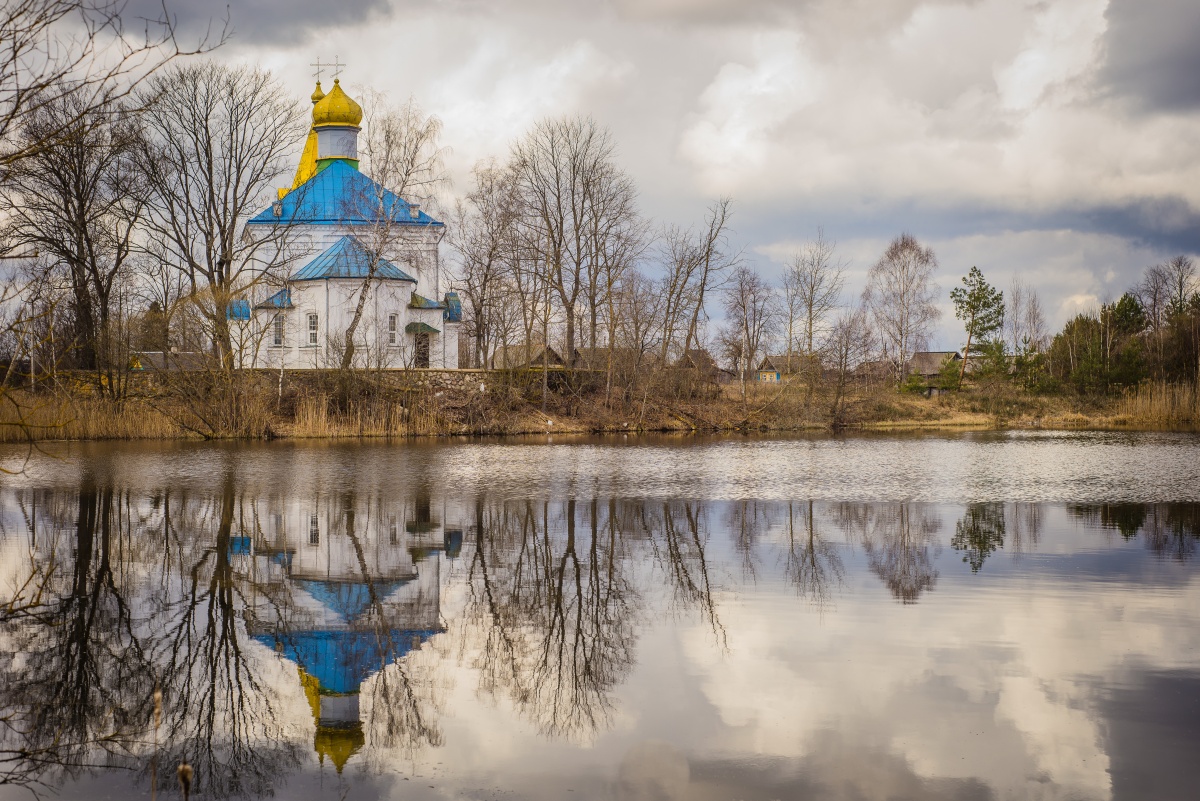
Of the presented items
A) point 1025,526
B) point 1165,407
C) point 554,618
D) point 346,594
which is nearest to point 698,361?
point 1165,407

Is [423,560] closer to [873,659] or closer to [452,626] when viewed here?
[452,626]

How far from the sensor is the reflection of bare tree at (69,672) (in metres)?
6.27

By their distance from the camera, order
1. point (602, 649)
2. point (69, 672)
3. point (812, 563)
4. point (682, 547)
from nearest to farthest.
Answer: point (69, 672) → point (602, 649) → point (812, 563) → point (682, 547)

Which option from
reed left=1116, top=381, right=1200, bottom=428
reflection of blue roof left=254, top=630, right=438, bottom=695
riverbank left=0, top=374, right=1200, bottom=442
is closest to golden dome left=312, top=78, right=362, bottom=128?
riverbank left=0, top=374, right=1200, bottom=442

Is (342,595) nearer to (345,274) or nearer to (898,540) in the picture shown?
(898,540)

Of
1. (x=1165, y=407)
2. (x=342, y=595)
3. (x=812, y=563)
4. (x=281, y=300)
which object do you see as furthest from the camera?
(x=281, y=300)

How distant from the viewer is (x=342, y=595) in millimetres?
10422

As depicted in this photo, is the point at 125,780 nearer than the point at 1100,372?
Yes

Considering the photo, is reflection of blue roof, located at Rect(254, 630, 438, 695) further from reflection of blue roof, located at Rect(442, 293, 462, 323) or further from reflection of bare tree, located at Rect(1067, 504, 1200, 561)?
reflection of blue roof, located at Rect(442, 293, 462, 323)

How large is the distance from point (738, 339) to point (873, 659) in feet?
181

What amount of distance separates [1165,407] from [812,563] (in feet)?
123

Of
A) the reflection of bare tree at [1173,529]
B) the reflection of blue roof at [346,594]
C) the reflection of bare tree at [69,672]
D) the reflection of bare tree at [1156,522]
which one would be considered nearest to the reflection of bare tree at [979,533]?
the reflection of bare tree at [1156,522]


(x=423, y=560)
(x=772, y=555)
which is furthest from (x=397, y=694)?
(x=772, y=555)

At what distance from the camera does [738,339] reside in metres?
62.5
